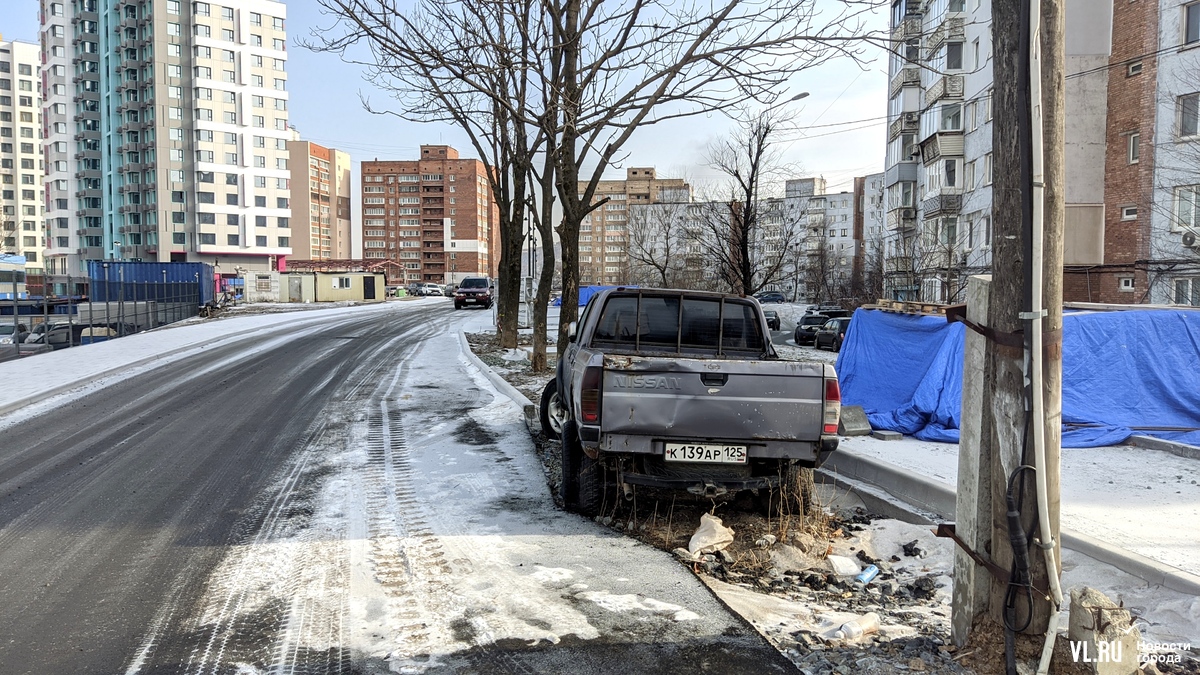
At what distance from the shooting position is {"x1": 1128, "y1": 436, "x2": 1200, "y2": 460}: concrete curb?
8.24 meters

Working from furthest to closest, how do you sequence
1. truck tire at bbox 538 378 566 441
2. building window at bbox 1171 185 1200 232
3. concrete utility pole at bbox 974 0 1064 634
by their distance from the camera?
building window at bbox 1171 185 1200 232
truck tire at bbox 538 378 566 441
concrete utility pole at bbox 974 0 1064 634

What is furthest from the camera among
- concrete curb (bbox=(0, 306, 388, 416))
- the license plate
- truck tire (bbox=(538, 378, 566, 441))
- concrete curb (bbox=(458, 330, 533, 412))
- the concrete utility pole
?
concrete curb (bbox=(458, 330, 533, 412))

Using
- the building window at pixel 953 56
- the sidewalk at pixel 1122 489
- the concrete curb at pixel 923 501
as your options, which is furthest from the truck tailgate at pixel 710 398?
the building window at pixel 953 56

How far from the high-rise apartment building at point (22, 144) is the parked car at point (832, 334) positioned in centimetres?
12948

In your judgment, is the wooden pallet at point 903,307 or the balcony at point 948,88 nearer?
the wooden pallet at point 903,307

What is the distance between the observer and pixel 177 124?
3310 inches

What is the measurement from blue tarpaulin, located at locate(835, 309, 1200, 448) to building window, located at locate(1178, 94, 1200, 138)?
75.2 ft

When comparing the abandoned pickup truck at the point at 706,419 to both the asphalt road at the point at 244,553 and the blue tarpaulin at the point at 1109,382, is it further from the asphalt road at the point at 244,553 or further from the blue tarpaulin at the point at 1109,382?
the blue tarpaulin at the point at 1109,382

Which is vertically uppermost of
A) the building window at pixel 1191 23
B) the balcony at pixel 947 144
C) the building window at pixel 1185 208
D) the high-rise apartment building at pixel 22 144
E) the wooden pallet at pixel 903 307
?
the high-rise apartment building at pixel 22 144

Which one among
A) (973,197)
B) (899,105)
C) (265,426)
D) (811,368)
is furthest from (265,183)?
(811,368)

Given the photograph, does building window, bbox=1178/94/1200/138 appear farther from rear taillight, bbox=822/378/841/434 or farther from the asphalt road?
rear taillight, bbox=822/378/841/434

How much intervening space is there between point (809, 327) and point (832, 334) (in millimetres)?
3687

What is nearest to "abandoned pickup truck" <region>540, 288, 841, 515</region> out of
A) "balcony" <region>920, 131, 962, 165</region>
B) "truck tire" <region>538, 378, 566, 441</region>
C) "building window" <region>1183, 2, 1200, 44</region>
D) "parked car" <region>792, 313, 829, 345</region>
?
"truck tire" <region>538, 378, 566, 441</region>

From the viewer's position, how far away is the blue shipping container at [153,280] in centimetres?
2792
